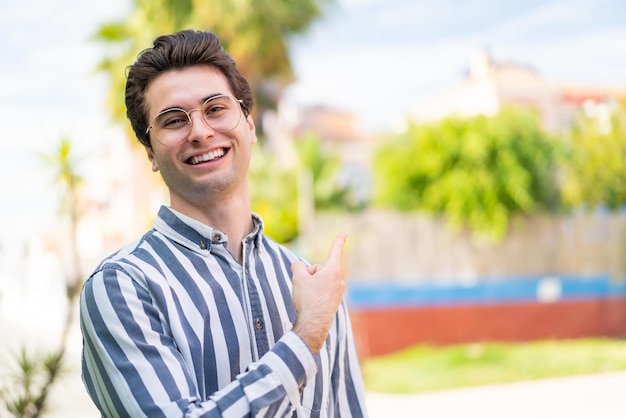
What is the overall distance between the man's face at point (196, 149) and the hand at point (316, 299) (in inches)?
8.7

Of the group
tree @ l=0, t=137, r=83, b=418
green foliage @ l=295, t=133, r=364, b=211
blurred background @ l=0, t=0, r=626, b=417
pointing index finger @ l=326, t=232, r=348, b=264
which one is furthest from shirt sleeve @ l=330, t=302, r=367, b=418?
green foliage @ l=295, t=133, r=364, b=211

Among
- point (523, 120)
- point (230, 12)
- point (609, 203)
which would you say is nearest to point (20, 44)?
point (230, 12)

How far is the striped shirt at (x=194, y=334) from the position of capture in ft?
4.29

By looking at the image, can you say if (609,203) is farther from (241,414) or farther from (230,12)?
(241,414)

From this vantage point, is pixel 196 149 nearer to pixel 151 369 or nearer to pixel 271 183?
pixel 151 369

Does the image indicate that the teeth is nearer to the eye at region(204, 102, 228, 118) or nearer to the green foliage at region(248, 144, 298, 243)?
the eye at region(204, 102, 228, 118)

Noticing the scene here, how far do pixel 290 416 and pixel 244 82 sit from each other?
26.1 inches

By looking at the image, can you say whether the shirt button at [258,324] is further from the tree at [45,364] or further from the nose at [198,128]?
the tree at [45,364]

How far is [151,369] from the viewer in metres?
1.31

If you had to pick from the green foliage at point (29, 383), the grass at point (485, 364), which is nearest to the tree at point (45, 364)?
the green foliage at point (29, 383)

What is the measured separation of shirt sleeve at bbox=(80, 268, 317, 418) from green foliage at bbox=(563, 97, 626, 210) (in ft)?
45.6

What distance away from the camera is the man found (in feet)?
4.34

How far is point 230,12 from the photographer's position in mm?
14195

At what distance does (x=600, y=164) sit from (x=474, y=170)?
90.3 inches
